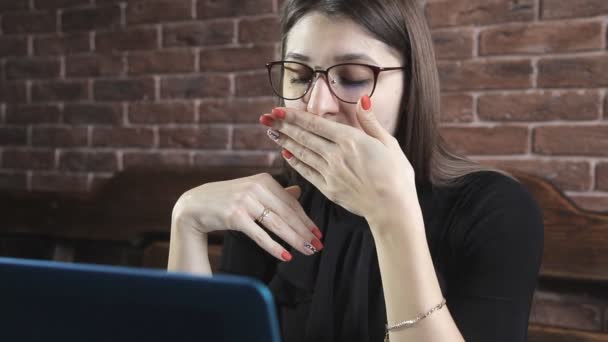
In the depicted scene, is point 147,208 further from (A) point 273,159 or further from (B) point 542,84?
(B) point 542,84

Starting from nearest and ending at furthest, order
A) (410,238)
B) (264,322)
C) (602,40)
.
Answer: (264,322) < (410,238) < (602,40)

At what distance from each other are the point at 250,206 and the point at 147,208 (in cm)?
97

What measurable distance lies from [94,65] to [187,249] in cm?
123

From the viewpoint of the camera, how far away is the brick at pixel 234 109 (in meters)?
1.71

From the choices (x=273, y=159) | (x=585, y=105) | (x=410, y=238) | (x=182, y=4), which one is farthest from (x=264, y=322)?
(x=182, y=4)

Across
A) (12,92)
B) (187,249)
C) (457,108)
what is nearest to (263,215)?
(187,249)

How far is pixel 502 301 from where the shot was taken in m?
0.84

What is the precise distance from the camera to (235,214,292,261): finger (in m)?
0.89

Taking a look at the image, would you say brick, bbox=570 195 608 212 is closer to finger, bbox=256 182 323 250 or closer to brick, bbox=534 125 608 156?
brick, bbox=534 125 608 156

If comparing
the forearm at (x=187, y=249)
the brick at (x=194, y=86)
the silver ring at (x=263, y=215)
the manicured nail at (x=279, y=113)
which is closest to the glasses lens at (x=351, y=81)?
the manicured nail at (x=279, y=113)

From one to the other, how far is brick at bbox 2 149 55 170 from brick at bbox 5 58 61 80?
0.91 feet

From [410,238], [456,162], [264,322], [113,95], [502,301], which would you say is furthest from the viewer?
[113,95]

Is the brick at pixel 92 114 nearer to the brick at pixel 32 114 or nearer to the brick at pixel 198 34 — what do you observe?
the brick at pixel 32 114

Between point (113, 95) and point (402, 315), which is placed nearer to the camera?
point (402, 315)
